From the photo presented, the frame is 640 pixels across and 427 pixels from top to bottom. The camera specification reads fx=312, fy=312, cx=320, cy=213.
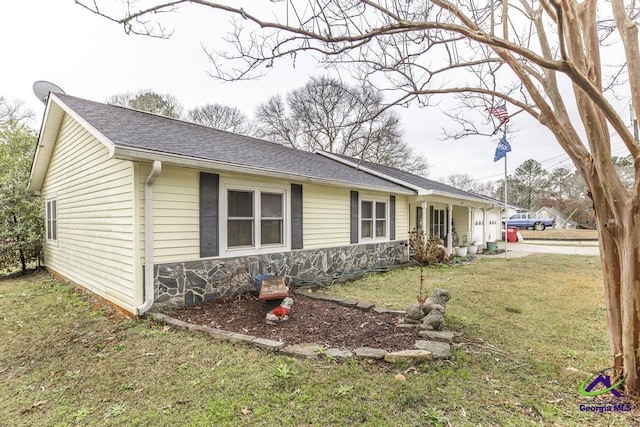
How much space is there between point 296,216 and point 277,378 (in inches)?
174

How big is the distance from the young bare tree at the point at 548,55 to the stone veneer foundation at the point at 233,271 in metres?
3.22

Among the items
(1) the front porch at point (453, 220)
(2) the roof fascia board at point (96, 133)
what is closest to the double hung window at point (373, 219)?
(1) the front porch at point (453, 220)

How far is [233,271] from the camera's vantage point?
19.2 ft

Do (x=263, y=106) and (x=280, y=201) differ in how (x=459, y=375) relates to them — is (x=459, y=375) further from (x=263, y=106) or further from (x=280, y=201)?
(x=263, y=106)

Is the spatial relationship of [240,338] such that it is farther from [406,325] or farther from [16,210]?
[16,210]

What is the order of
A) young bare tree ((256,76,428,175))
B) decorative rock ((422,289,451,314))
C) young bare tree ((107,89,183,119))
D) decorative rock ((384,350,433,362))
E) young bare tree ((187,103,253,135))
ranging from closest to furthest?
decorative rock ((384,350,433,362)) → decorative rock ((422,289,451,314)) → young bare tree ((107,89,183,119)) → young bare tree ((256,76,428,175)) → young bare tree ((187,103,253,135))

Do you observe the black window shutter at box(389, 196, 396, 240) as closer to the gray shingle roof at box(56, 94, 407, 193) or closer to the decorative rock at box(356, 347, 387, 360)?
the gray shingle roof at box(56, 94, 407, 193)

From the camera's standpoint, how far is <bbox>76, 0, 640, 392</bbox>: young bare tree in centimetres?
243

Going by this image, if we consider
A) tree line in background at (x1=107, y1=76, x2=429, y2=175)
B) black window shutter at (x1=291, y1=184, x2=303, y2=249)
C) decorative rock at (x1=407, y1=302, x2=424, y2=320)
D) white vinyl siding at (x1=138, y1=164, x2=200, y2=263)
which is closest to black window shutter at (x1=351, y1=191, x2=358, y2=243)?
black window shutter at (x1=291, y1=184, x2=303, y2=249)

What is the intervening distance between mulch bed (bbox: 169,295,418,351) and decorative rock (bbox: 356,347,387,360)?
184mm

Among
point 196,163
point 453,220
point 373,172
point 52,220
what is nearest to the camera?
point 196,163

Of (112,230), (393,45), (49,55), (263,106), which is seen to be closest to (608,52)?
(393,45)

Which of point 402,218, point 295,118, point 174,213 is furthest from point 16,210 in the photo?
point 295,118

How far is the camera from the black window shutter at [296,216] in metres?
7.11
